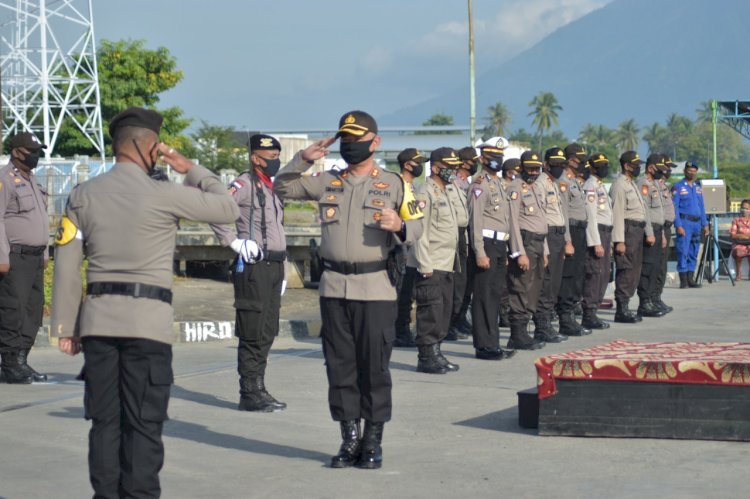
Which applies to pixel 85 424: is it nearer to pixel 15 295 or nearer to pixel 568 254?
pixel 15 295

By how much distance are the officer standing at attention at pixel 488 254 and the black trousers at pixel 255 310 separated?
123 inches

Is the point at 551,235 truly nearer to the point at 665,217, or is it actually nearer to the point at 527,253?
the point at 527,253

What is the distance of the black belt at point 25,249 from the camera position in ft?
36.9

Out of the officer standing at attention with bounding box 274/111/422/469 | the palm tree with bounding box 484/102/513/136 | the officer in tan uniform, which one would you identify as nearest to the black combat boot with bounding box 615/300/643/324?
the officer in tan uniform

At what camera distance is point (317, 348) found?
1413cm

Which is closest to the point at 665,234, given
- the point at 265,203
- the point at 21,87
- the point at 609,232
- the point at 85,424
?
the point at 609,232

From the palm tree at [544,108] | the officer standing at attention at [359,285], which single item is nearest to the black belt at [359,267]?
the officer standing at attention at [359,285]

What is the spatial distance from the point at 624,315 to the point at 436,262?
568cm

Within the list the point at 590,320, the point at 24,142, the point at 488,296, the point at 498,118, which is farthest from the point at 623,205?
the point at 498,118

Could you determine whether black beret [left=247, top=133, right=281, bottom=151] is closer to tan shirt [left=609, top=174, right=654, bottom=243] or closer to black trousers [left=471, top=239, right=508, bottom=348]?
black trousers [left=471, top=239, right=508, bottom=348]

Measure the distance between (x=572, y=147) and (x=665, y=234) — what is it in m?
3.36

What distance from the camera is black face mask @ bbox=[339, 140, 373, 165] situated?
25.6 feet

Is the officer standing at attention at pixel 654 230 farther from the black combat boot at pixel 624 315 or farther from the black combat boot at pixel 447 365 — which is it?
the black combat boot at pixel 447 365

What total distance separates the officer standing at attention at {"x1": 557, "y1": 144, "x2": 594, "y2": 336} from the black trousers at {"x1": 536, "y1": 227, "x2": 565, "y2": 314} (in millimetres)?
510
